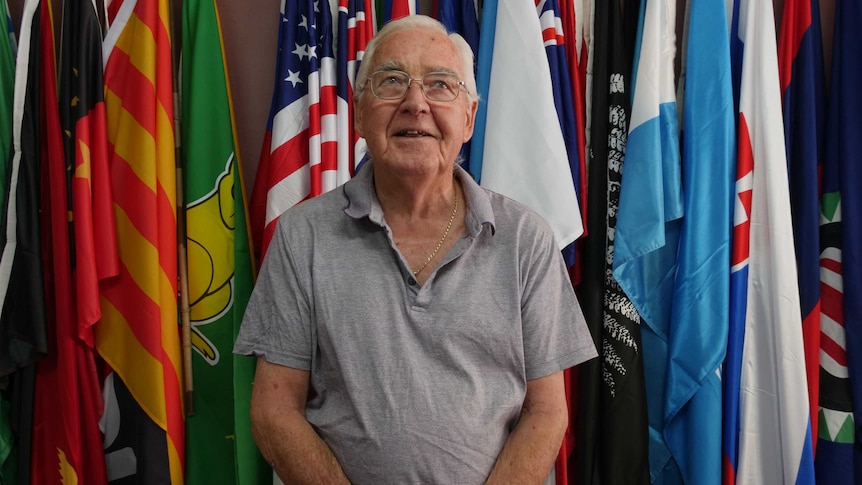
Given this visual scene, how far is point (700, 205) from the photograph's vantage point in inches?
62.6

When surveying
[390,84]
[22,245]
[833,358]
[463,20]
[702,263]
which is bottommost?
[833,358]

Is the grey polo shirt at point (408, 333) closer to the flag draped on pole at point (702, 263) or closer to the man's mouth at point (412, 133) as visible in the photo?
the man's mouth at point (412, 133)

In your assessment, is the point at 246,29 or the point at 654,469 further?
the point at 246,29

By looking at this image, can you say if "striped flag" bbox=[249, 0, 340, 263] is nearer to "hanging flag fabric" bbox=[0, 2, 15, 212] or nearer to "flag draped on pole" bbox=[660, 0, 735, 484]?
"hanging flag fabric" bbox=[0, 2, 15, 212]

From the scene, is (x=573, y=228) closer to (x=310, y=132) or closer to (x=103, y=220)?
(x=310, y=132)

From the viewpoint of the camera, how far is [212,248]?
1.63 m

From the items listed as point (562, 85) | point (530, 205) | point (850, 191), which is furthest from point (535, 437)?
point (850, 191)

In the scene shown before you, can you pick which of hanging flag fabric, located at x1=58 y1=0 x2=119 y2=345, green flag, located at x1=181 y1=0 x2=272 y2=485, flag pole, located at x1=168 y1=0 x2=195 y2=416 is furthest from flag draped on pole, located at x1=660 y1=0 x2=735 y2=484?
hanging flag fabric, located at x1=58 y1=0 x2=119 y2=345

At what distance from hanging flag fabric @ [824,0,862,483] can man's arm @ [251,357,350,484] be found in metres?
1.33

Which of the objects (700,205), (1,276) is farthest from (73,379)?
(700,205)

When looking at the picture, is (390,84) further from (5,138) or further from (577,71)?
(5,138)

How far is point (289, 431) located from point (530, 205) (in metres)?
0.81

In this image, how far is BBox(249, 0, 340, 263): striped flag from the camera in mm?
1608

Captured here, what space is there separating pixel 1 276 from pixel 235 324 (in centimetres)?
55
